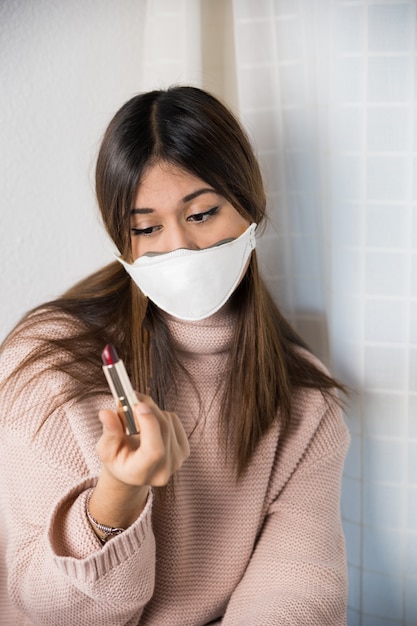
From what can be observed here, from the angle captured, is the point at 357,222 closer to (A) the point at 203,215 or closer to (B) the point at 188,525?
(A) the point at 203,215

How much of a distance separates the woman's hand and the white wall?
0.40 metres

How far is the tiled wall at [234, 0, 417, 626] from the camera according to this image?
94 centimetres

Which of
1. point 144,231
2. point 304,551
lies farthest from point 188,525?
point 144,231

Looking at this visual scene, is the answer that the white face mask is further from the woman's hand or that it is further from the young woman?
the woman's hand

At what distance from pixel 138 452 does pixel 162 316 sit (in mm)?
323

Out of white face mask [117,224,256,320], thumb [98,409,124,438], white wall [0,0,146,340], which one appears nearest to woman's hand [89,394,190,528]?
thumb [98,409,124,438]

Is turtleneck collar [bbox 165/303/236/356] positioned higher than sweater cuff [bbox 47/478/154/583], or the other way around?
turtleneck collar [bbox 165/303/236/356]

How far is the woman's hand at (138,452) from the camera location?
0.66m

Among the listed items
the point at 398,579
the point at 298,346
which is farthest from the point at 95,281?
the point at 398,579

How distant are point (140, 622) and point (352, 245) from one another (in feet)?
1.73

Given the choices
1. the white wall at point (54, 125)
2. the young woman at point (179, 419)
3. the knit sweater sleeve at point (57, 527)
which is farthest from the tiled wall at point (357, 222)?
the knit sweater sleeve at point (57, 527)

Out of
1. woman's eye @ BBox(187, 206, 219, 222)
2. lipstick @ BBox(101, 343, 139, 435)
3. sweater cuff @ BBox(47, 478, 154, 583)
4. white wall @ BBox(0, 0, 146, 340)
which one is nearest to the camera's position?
lipstick @ BBox(101, 343, 139, 435)

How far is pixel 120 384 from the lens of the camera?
0.66 meters

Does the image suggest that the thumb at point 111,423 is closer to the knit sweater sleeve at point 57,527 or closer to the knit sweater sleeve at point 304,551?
the knit sweater sleeve at point 57,527
